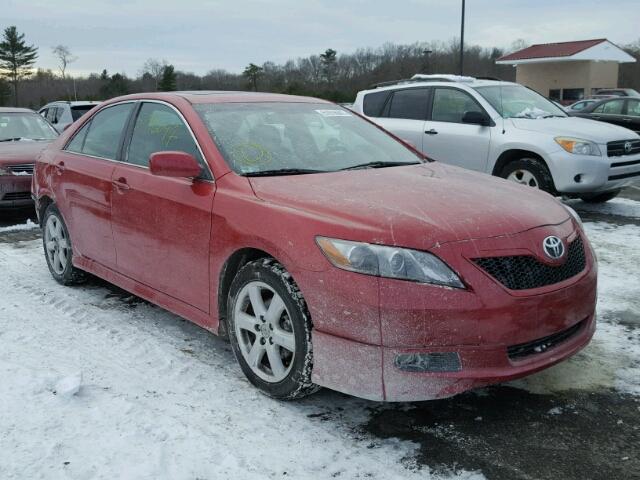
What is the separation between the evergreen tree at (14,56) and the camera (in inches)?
2867

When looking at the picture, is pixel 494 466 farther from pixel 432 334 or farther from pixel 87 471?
pixel 87 471

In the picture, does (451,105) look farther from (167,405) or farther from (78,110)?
(78,110)

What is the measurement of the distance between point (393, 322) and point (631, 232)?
17.3 feet

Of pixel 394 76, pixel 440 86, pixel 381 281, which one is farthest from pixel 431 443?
pixel 394 76

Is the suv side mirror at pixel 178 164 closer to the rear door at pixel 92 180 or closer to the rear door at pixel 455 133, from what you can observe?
the rear door at pixel 92 180

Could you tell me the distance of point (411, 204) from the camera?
3.08 metres

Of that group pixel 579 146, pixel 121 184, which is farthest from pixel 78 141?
pixel 579 146

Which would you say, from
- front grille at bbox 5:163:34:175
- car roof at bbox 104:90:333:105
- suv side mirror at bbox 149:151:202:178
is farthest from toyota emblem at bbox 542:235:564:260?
front grille at bbox 5:163:34:175

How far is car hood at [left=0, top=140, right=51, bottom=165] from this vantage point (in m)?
8.37

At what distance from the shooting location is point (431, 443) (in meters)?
2.88

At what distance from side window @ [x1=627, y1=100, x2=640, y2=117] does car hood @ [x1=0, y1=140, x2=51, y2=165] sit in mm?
12892

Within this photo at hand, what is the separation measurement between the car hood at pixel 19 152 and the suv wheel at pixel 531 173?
5876 millimetres

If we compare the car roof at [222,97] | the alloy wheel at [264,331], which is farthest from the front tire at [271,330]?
the car roof at [222,97]

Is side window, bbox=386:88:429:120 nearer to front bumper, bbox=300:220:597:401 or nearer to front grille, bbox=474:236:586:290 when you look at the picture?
front grille, bbox=474:236:586:290
